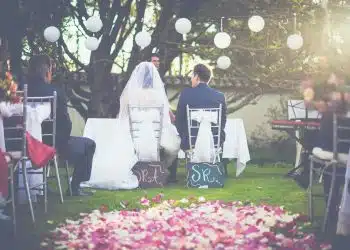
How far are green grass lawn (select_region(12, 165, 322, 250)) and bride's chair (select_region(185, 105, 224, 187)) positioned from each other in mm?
185

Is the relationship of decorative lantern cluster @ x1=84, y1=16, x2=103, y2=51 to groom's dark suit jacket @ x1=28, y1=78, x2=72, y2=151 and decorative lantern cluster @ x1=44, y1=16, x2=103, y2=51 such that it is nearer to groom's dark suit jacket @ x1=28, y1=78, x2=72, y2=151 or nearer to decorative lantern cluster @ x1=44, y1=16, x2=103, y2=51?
decorative lantern cluster @ x1=44, y1=16, x2=103, y2=51

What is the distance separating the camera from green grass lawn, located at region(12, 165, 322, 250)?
4.87 m

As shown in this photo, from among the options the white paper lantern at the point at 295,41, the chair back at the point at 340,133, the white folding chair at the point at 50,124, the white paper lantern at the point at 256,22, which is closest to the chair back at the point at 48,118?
the white folding chair at the point at 50,124

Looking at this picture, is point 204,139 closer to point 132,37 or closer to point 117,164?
point 117,164

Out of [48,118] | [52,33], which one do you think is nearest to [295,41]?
[52,33]

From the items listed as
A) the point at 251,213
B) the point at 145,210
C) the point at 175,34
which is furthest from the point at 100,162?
the point at 175,34

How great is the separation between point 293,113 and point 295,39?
3.66ft

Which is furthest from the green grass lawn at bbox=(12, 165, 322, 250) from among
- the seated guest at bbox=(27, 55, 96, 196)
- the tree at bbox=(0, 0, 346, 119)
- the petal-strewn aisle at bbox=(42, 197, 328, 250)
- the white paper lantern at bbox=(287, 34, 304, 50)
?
the tree at bbox=(0, 0, 346, 119)

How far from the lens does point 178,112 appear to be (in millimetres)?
7555

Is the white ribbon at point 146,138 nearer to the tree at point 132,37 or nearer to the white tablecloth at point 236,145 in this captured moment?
the white tablecloth at point 236,145

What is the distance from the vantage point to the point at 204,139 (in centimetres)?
736

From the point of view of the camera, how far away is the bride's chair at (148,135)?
7.32 meters

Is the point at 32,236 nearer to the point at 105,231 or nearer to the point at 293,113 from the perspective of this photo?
the point at 105,231

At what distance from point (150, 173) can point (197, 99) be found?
1.02 m
